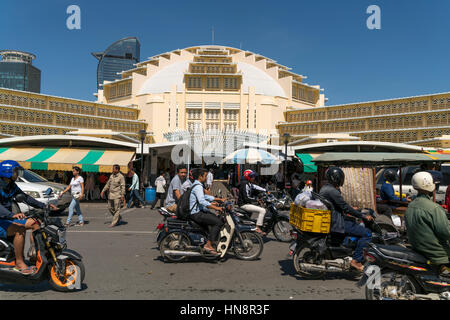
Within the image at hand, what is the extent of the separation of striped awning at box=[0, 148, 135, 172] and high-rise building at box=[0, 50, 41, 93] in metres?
172

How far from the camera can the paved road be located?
445 centimetres

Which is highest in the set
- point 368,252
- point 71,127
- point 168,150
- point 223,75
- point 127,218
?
point 223,75

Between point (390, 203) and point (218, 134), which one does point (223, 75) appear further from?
point (390, 203)

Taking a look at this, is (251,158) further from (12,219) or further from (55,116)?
(55,116)

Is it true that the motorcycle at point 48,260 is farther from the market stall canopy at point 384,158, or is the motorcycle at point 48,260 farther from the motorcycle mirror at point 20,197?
the market stall canopy at point 384,158

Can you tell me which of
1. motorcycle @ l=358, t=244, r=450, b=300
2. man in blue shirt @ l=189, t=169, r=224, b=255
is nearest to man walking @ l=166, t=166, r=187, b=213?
man in blue shirt @ l=189, t=169, r=224, b=255

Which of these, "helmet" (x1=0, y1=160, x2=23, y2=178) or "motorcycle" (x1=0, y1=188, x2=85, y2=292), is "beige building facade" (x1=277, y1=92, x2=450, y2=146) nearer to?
"motorcycle" (x1=0, y1=188, x2=85, y2=292)

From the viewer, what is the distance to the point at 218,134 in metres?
24.3

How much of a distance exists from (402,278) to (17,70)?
197 meters

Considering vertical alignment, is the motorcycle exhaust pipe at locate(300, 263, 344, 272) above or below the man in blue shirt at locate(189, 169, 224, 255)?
Result: below

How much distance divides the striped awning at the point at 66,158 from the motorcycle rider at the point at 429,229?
52.3 feet

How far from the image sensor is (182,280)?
5.09 m
